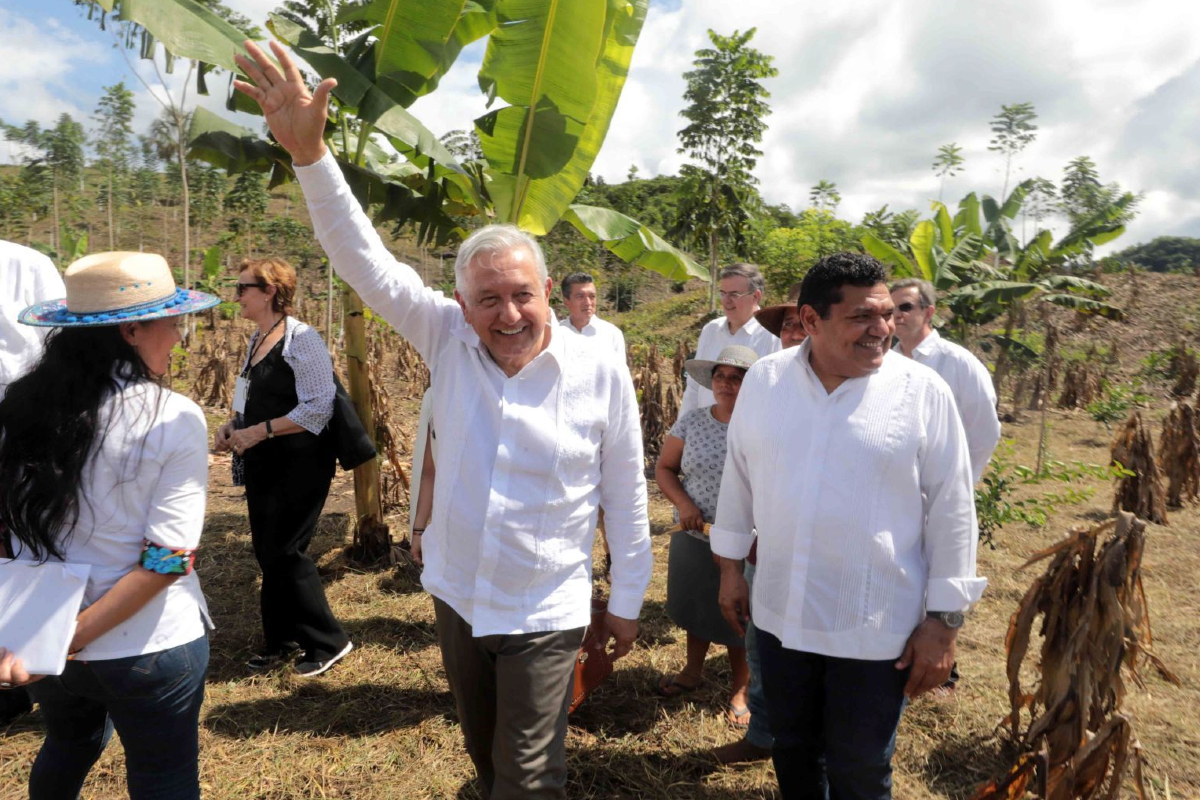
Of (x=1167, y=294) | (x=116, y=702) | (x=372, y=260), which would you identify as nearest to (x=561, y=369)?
(x=372, y=260)

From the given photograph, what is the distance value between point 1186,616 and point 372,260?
523cm

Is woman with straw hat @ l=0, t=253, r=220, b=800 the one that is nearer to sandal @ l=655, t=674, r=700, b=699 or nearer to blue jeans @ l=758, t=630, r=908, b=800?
blue jeans @ l=758, t=630, r=908, b=800

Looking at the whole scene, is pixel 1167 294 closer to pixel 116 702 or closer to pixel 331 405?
pixel 331 405

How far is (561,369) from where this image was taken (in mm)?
1950

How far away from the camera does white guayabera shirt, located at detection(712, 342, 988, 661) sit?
1.92 meters

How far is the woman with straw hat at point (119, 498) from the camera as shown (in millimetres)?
1559

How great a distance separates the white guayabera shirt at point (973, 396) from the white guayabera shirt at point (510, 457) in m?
1.96

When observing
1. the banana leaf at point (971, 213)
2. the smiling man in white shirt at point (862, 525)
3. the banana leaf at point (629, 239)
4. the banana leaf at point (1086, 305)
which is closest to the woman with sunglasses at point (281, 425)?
the banana leaf at point (629, 239)

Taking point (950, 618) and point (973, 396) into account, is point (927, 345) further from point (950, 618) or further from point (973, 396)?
point (950, 618)

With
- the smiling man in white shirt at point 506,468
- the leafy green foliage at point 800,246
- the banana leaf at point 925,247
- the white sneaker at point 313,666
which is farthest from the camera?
Answer: the leafy green foliage at point 800,246

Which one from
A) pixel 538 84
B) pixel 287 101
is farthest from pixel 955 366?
pixel 287 101

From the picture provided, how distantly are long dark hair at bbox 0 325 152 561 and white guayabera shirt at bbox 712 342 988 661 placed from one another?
171cm

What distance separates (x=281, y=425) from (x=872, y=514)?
2577 mm

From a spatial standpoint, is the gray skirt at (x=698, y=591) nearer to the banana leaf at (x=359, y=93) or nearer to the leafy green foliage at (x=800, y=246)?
the banana leaf at (x=359, y=93)
